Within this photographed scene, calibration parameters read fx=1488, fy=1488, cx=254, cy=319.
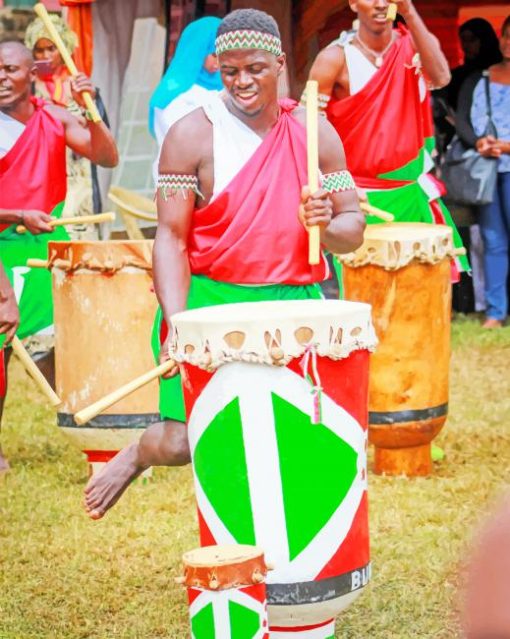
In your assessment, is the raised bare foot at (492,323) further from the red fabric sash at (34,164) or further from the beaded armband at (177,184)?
the beaded armband at (177,184)

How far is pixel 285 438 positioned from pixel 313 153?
0.76m

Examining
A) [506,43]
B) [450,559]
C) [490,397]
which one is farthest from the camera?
[506,43]

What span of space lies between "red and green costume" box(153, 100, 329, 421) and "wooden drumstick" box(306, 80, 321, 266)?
0.09m

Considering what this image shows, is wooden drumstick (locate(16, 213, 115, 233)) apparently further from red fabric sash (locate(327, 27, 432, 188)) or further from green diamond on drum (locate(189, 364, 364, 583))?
green diamond on drum (locate(189, 364, 364, 583))

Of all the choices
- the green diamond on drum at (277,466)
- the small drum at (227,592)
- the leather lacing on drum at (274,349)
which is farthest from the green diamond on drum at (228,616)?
the leather lacing on drum at (274,349)

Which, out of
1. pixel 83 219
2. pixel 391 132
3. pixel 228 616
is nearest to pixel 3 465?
pixel 83 219

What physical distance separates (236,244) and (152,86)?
6.53 meters

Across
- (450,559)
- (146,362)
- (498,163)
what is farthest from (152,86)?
(450,559)

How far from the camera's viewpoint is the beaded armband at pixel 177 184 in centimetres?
382

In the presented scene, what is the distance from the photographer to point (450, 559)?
15.2 ft

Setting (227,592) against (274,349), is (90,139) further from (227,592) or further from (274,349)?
(227,592)

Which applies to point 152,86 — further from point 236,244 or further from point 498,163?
point 236,244

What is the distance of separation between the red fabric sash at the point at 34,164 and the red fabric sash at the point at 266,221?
7.74 ft

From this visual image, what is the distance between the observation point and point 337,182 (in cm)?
388
